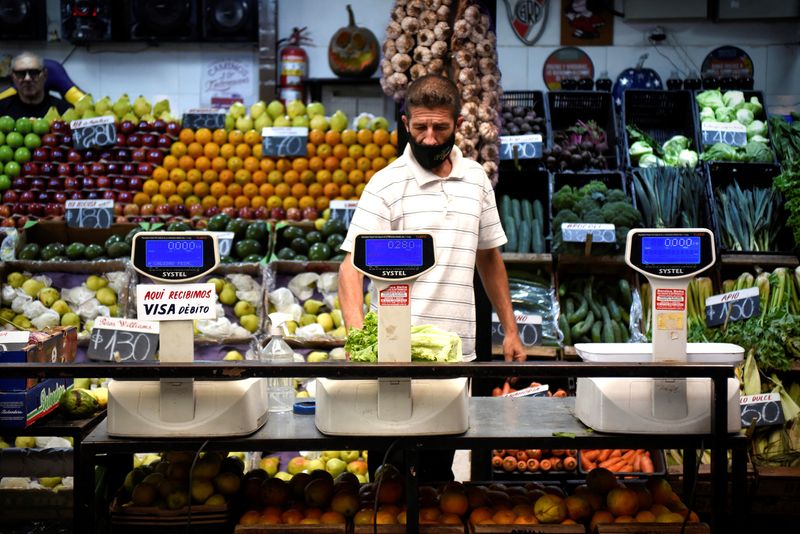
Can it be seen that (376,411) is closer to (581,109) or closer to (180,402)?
(180,402)

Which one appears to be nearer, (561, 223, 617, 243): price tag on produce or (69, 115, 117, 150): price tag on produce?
(561, 223, 617, 243): price tag on produce

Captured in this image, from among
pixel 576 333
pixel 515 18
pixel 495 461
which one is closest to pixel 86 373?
pixel 495 461

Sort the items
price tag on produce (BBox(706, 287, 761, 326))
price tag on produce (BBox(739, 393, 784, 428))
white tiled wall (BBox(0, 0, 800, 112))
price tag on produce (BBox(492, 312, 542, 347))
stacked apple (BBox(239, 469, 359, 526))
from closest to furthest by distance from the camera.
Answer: stacked apple (BBox(239, 469, 359, 526))
price tag on produce (BBox(739, 393, 784, 428))
price tag on produce (BBox(706, 287, 761, 326))
price tag on produce (BBox(492, 312, 542, 347))
white tiled wall (BBox(0, 0, 800, 112))

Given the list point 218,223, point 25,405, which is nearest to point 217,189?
point 218,223

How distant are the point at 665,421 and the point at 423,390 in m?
0.66

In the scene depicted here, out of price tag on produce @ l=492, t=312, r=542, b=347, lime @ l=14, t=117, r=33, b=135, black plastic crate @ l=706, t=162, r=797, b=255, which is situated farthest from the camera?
lime @ l=14, t=117, r=33, b=135

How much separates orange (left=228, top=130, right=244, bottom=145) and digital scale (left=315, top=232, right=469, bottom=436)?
4.17 m

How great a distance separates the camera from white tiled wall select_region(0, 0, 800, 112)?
25.4 feet

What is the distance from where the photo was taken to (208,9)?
26.9 ft

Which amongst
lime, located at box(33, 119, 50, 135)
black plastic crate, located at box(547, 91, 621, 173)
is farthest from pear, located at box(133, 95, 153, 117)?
black plastic crate, located at box(547, 91, 621, 173)

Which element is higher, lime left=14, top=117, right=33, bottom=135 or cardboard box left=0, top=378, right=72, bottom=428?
lime left=14, top=117, right=33, bottom=135

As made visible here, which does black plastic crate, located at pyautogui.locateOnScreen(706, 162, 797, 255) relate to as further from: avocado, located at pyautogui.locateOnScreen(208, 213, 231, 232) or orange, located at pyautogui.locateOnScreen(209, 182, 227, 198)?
orange, located at pyautogui.locateOnScreen(209, 182, 227, 198)

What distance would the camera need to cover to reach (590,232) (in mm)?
4941

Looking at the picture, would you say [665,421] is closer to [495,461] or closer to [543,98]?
[495,461]
